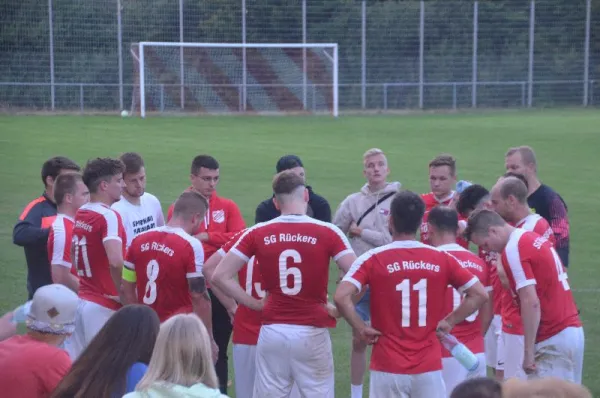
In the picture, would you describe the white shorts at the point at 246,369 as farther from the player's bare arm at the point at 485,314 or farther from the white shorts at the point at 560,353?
the white shorts at the point at 560,353

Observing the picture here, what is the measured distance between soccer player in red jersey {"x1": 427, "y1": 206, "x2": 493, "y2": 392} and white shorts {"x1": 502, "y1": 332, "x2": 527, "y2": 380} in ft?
0.59

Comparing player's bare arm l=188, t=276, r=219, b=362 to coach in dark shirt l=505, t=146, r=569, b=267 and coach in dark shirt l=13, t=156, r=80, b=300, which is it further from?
coach in dark shirt l=505, t=146, r=569, b=267

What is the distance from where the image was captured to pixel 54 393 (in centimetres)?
427

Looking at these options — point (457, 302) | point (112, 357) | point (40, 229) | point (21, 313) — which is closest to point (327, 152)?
point (40, 229)

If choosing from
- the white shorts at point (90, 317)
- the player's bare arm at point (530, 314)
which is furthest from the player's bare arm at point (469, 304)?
the white shorts at point (90, 317)

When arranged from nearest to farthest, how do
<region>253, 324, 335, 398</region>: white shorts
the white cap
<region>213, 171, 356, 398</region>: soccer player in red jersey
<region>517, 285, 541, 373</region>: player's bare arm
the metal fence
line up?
the white cap < <region>517, 285, 541, 373</region>: player's bare arm < <region>213, 171, 356, 398</region>: soccer player in red jersey < <region>253, 324, 335, 398</region>: white shorts < the metal fence

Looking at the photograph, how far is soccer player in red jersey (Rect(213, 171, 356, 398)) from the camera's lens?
629 cm

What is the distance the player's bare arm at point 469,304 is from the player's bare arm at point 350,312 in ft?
1.61

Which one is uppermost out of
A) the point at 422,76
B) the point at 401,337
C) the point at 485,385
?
the point at 422,76

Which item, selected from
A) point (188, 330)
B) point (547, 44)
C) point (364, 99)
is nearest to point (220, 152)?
point (364, 99)

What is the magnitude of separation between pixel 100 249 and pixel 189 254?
2.82 feet

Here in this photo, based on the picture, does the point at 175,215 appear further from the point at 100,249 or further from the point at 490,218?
the point at 490,218

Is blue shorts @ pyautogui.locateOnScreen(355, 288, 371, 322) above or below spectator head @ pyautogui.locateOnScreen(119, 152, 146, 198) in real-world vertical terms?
below

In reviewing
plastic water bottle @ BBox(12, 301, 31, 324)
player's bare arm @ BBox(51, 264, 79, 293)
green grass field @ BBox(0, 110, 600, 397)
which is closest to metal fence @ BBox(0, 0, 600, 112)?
green grass field @ BBox(0, 110, 600, 397)
